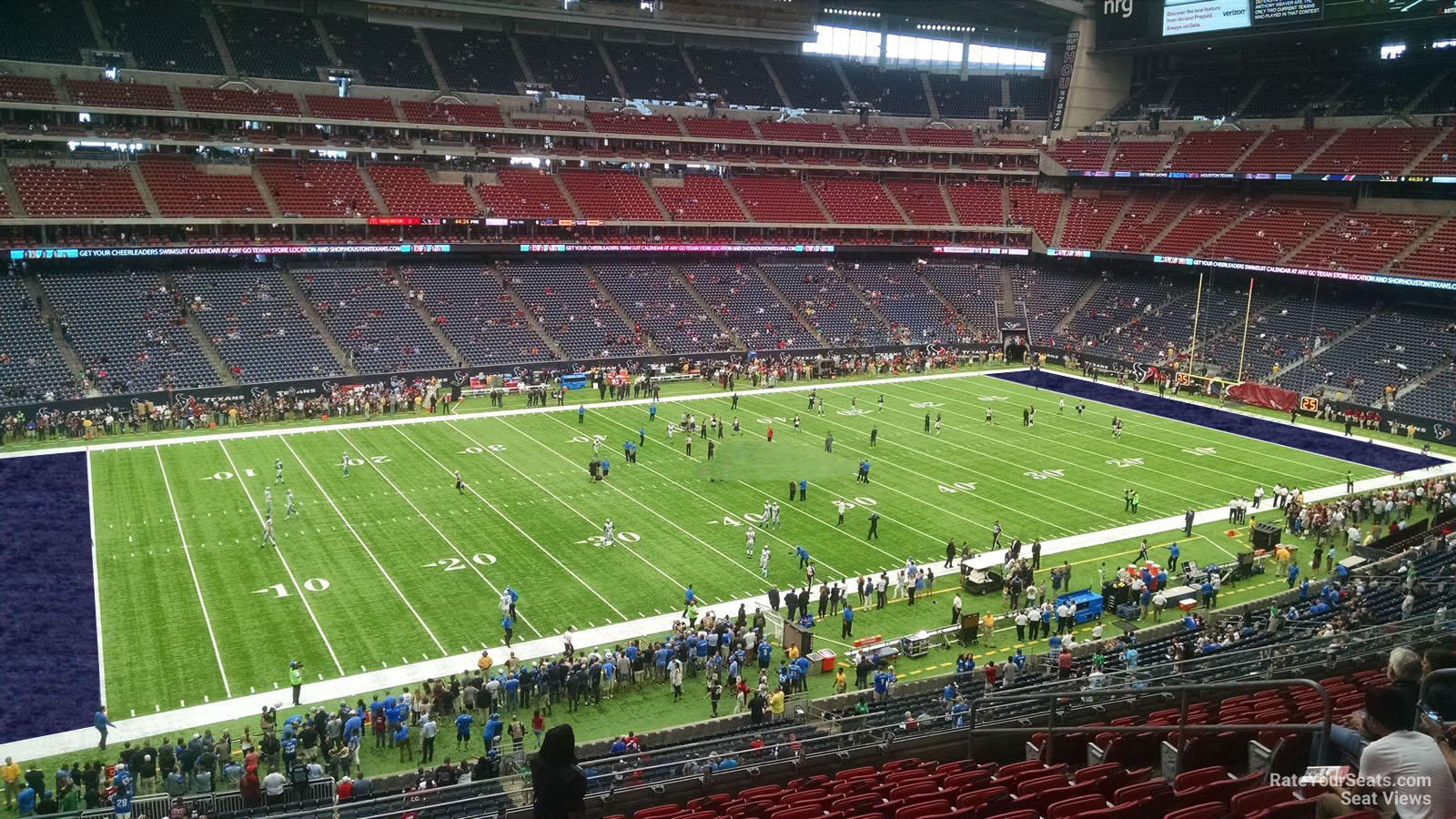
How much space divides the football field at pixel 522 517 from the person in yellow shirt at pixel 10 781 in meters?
3.20

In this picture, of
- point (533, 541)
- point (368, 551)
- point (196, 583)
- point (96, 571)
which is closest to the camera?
point (196, 583)

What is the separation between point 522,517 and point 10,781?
17.5 metres

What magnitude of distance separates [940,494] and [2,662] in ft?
93.3

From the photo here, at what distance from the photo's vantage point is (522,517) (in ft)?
114

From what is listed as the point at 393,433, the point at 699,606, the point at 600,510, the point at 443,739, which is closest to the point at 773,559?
the point at 699,606

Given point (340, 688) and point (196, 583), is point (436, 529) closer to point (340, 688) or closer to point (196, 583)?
point (196, 583)

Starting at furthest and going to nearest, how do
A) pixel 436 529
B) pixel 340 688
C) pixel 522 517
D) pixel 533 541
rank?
pixel 522 517 < pixel 436 529 < pixel 533 541 < pixel 340 688

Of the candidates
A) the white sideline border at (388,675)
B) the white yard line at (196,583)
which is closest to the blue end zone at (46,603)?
the white sideline border at (388,675)

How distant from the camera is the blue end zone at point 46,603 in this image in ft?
72.1

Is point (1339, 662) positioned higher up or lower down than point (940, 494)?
higher up

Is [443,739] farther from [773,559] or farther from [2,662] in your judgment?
[773,559]

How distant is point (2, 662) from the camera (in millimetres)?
23531
